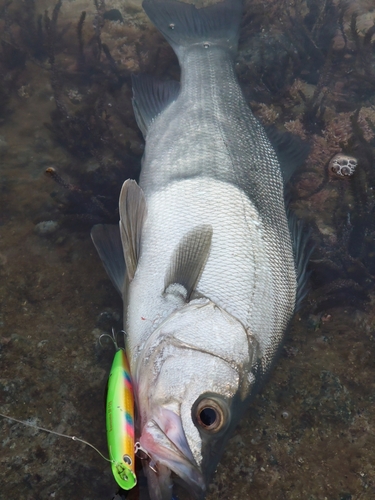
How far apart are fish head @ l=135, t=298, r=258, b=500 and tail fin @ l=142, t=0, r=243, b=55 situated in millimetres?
2857

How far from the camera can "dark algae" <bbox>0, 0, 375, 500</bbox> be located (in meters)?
2.29

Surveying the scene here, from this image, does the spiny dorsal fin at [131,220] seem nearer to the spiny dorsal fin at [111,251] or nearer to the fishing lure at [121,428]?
the spiny dorsal fin at [111,251]

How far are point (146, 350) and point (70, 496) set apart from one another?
84cm

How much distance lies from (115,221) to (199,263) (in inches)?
45.4

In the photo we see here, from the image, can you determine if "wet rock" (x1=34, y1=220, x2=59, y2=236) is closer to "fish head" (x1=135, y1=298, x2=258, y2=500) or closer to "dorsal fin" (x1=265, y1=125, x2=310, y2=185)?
"fish head" (x1=135, y1=298, x2=258, y2=500)

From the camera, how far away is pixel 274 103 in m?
4.44

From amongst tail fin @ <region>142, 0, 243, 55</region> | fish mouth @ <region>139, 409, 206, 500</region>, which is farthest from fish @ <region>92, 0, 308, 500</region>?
tail fin @ <region>142, 0, 243, 55</region>

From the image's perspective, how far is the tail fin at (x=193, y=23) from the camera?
391cm

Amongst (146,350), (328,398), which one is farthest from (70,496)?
(328,398)

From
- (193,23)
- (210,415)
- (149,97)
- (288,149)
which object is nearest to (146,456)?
(210,415)

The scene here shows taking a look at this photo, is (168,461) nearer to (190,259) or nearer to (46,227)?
(190,259)

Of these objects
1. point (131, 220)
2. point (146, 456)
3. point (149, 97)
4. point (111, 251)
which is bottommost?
point (146, 456)

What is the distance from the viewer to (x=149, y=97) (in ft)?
11.4

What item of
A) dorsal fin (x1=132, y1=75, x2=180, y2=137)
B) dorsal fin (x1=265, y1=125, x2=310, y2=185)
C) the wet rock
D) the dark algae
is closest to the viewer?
the dark algae
